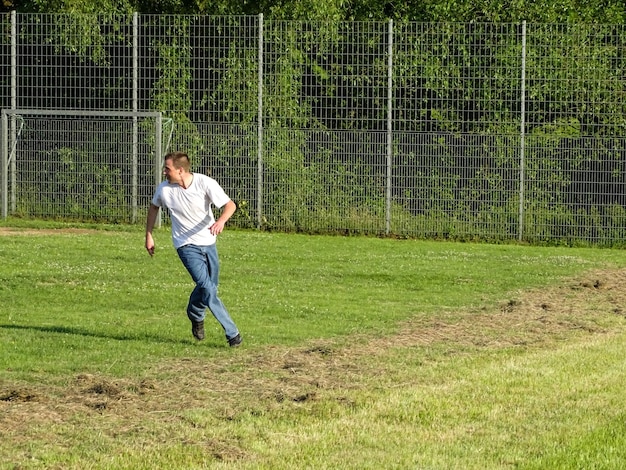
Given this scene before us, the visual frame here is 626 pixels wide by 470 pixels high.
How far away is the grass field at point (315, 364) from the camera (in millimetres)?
7625

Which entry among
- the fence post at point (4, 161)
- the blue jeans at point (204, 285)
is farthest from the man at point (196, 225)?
the fence post at point (4, 161)

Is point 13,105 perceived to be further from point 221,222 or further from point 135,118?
point 221,222

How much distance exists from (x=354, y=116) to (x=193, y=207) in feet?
36.4

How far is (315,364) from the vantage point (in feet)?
34.4

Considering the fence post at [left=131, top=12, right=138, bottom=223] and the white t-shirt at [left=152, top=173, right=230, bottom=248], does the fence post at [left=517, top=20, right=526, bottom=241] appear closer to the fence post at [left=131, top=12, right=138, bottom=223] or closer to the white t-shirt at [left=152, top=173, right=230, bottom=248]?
the fence post at [left=131, top=12, right=138, bottom=223]

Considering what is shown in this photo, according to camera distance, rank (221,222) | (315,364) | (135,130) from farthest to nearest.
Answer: (135,130), (221,222), (315,364)

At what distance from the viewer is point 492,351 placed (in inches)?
443

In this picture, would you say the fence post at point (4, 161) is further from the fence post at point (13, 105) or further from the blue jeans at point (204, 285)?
the blue jeans at point (204, 285)

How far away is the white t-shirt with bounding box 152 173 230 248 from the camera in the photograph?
38.0 feet

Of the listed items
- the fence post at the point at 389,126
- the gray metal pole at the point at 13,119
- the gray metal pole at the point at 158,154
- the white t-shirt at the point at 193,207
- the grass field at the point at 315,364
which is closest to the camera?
the grass field at the point at 315,364

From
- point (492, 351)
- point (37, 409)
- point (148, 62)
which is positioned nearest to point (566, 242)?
point (148, 62)

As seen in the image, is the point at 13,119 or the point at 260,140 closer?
the point at 260,140

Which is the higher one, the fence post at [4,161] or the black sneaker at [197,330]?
the fence post at [4,161]

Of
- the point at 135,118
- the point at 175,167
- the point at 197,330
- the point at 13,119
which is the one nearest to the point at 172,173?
the point at 175,167
